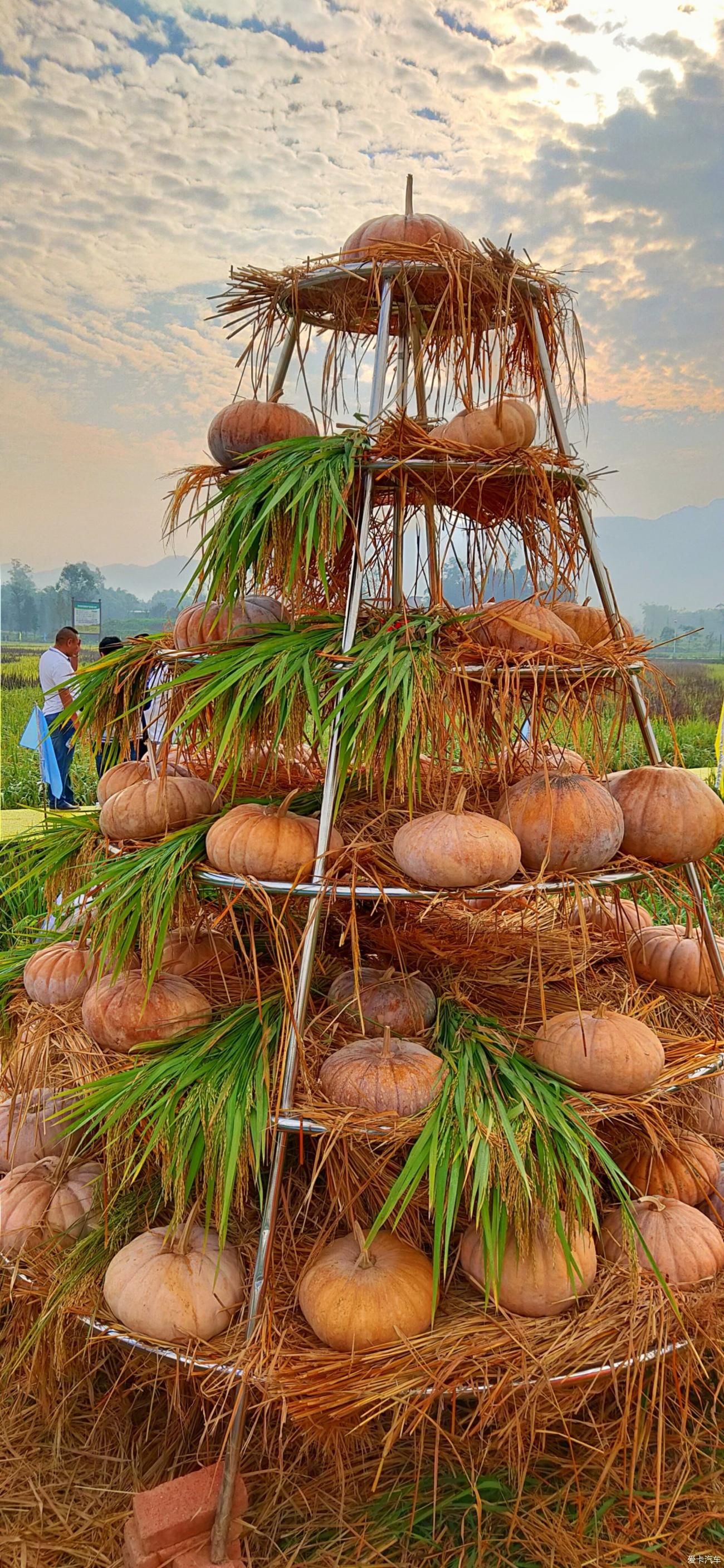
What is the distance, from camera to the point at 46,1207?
2092mm

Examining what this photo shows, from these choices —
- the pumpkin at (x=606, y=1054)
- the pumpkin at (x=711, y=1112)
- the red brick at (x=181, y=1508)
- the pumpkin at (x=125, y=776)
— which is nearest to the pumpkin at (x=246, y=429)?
the pumpkin at (x=125, y=776)

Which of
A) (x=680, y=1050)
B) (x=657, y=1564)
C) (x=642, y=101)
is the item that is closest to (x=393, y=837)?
(x=680, y=1050)

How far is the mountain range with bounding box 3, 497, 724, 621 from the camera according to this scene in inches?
473

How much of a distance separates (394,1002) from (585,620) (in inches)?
38.0

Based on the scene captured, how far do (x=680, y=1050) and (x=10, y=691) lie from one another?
22.4ft

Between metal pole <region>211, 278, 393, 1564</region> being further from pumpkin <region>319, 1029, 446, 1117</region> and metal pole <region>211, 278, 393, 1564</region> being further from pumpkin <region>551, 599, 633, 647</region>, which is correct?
pumpkin <region>551, 599, 633, 647</region>

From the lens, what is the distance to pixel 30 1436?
6.56 feet

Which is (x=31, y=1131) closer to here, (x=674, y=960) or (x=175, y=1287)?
(x=175, y=1287)

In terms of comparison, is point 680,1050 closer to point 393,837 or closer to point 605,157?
point 393,837

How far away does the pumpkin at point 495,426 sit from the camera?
198cm

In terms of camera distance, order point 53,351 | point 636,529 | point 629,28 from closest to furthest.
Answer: point 629,28 < point 53,351 < point 636,529

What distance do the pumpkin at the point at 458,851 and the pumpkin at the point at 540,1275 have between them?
24.1 inches

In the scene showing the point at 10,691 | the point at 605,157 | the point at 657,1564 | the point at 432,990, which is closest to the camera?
the point at 657,1564

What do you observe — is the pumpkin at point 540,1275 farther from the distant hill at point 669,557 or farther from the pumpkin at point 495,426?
the distant hill at point 669,557
